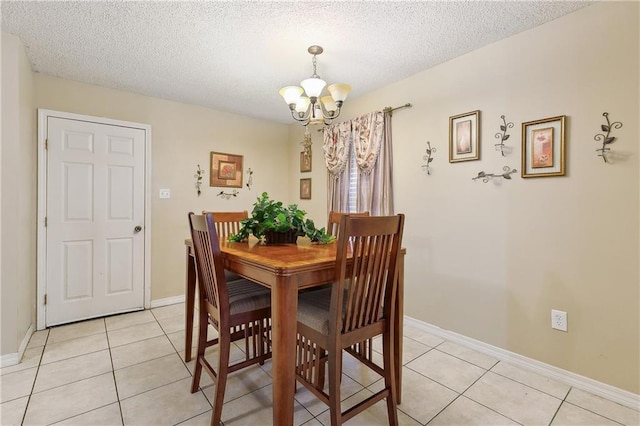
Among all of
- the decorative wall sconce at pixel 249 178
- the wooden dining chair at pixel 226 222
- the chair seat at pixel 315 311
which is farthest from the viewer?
the decorative wall sconce at pixel 249 178

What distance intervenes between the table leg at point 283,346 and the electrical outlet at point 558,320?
1753 mm

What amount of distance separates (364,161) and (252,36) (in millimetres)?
1529

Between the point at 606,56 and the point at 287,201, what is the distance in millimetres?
3524

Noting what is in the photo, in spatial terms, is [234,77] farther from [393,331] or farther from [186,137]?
[393,331]

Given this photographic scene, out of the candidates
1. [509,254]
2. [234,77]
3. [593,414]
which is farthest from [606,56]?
[234,77]

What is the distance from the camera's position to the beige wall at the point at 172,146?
2979 mm

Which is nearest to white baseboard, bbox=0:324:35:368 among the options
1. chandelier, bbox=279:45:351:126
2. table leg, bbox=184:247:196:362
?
table leg, bbox=184:247:196:362

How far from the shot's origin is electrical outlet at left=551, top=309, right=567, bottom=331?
1.94m

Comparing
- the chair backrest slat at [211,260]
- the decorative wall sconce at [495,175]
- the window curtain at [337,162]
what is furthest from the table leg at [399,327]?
the window curtain at [337,162]

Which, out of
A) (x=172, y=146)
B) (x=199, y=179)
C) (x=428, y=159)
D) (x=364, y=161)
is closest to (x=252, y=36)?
(x=364, y=161)

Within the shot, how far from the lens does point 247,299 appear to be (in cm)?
167

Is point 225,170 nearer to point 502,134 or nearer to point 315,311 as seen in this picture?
point 315,311

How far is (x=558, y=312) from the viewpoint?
6.44 feet

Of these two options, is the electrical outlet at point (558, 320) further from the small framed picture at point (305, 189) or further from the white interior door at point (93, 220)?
the white interior door at point (93, 220)
